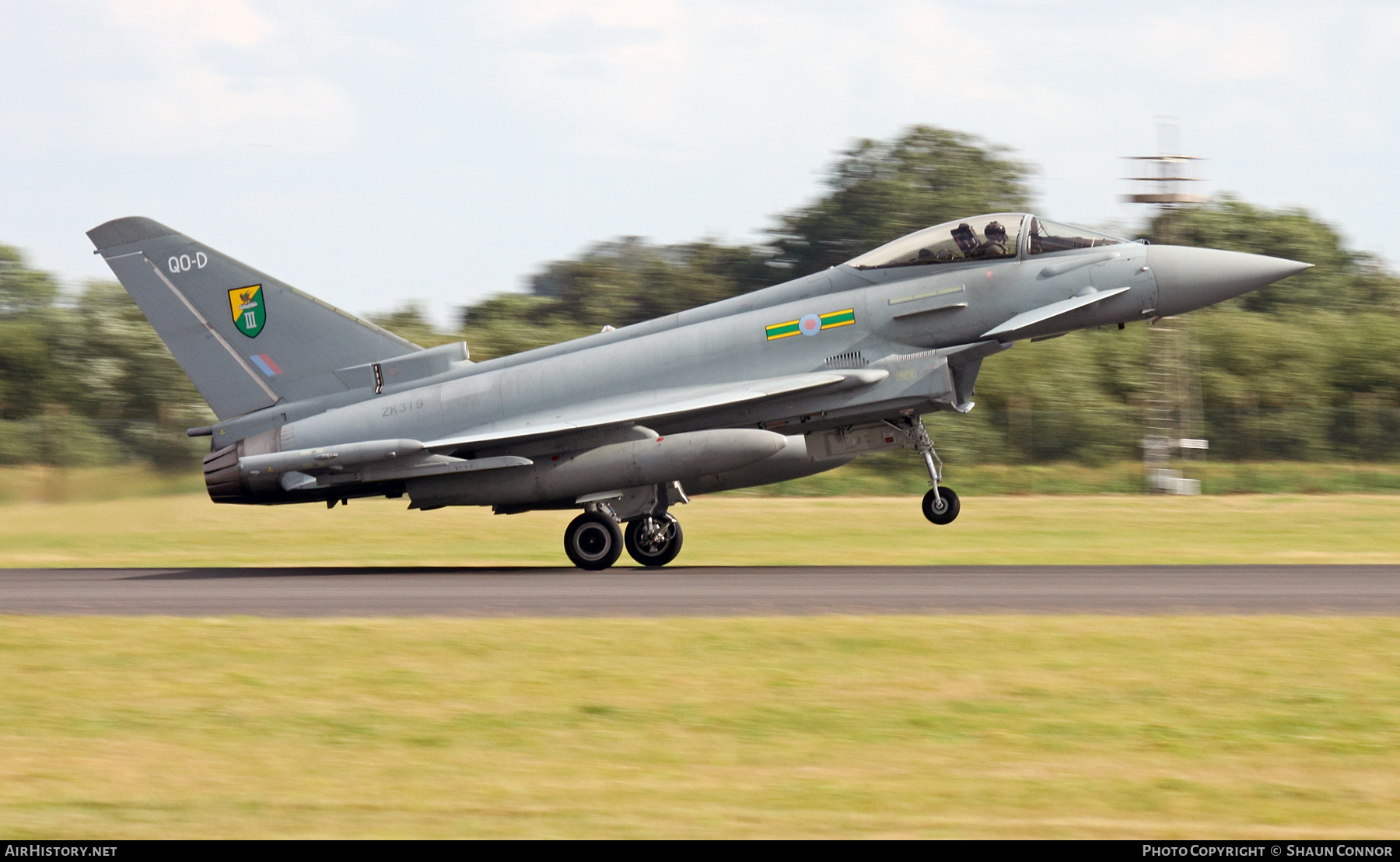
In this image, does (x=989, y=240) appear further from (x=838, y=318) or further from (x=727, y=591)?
(x=727, y=591)

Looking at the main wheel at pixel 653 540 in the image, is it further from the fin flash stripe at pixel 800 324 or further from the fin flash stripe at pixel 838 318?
the fin flash stripe at pixel 838 318

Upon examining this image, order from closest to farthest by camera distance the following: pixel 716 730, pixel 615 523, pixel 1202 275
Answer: pixel 716 730 < pixel 1202 275 < pixel 615 523

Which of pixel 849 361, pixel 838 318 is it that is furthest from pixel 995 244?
pixel 849 361

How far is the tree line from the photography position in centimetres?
3525

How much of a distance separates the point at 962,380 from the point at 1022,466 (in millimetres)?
19747

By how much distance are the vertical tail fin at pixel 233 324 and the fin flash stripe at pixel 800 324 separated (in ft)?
15.9

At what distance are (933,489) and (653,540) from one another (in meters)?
3.46

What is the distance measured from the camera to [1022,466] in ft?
116

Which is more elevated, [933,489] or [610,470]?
[610,470]

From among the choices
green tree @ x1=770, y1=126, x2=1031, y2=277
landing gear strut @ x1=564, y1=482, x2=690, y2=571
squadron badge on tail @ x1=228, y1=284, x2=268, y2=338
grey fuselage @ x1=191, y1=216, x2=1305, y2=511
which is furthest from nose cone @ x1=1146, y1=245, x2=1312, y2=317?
green tree @ x1=770, y1=126, x2=1031, y2=277

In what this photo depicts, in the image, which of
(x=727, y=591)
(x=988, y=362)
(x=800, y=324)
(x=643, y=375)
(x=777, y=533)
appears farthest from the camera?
(x=988, y=362)

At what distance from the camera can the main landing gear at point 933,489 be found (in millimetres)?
15828

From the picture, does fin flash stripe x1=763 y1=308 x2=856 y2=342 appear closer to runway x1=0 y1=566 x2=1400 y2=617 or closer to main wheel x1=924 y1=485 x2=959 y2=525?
main wheel x1=924 y1=485 x2=959 y2=525

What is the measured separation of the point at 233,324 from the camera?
17250 mm
